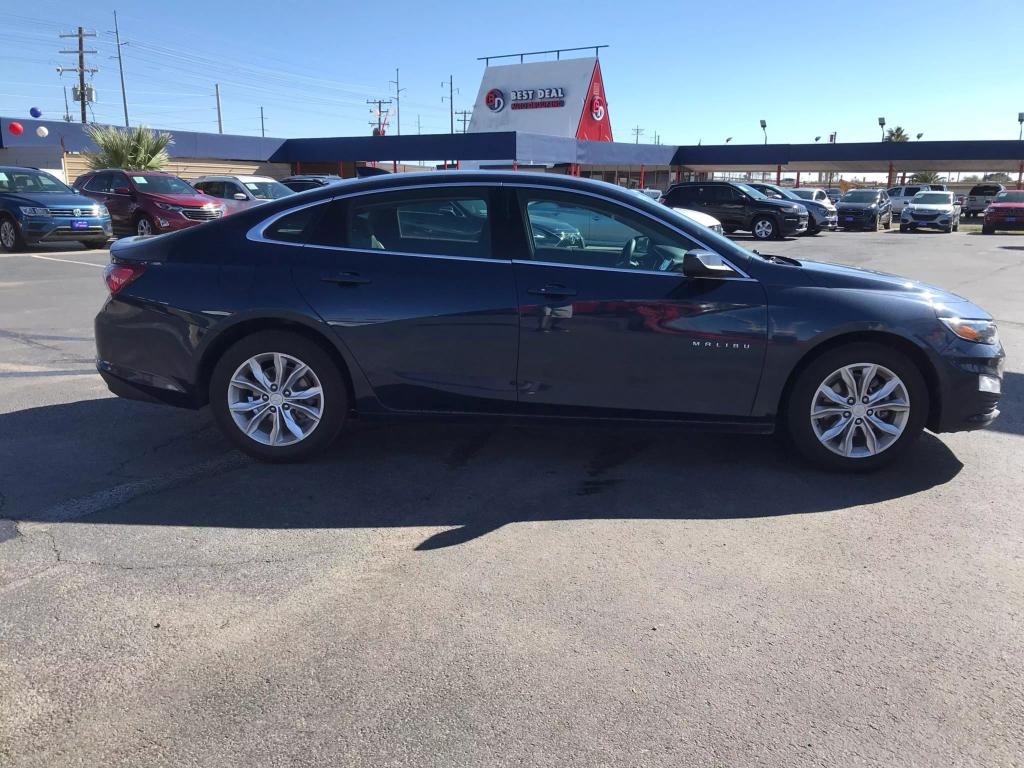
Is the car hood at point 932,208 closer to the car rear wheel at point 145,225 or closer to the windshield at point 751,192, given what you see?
the windshield at point 751,192

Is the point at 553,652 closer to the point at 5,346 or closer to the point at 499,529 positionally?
the point at 499,529

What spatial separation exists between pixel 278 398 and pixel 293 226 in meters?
0.99

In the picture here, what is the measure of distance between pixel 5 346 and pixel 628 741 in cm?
755

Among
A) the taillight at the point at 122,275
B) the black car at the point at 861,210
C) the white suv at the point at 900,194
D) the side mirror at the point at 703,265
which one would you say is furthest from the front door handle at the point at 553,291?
the white suv at the point at 900,194

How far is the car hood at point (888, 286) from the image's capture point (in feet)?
15.2

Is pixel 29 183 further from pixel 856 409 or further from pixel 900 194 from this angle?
pixel 900 194

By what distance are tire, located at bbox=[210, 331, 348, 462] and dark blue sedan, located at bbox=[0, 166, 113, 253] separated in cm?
1374

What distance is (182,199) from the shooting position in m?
17.7

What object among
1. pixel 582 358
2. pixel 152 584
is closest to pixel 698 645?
pixel 582 358

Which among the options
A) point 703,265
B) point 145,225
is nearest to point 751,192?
point 145,225

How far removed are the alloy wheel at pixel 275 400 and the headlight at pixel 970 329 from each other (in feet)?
11.5

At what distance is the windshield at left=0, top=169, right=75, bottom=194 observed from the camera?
53.7ft

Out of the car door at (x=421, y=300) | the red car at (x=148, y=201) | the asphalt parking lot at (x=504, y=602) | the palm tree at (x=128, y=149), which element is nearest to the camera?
the asphalt parking lot at (x=504, y=602)

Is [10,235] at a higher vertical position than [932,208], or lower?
lower
